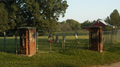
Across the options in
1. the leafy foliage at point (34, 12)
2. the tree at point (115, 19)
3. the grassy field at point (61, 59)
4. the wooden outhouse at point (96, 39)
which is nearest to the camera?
the grassy field at point (61, 59)

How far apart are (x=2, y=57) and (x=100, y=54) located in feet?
22.8

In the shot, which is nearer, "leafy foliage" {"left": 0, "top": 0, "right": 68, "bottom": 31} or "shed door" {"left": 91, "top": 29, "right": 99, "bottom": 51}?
"shed door" {"left": 91, "top": 29, "right": 99, "bottom": 51}

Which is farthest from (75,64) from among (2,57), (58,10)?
(58,10)

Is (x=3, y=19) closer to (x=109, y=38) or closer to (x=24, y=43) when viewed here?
(x=24, y=43)

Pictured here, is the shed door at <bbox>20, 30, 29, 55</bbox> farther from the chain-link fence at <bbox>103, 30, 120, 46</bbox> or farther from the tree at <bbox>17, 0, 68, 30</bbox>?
the tree at <bbox>17, 0, 68, 30</bbox>

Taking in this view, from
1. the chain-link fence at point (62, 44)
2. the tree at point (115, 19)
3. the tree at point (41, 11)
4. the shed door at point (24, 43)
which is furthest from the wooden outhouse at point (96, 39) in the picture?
the tree at point (115, 19)

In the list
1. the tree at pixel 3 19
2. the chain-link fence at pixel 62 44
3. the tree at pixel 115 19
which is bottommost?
the chain-link fence at pixel 62 44

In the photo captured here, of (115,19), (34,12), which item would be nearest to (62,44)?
(34,12)

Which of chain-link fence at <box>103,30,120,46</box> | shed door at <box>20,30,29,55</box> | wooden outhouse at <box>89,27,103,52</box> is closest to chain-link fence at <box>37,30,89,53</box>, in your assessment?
wooden outhouse at <box>89,27,103,52</box>

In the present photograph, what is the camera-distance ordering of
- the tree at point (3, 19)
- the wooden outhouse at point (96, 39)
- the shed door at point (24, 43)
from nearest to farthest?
the shed door at point (24, 43) → the wooden outhouse at point (96, 39) → the tree at point (3, 19)

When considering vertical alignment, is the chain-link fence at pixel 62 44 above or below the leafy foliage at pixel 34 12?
below

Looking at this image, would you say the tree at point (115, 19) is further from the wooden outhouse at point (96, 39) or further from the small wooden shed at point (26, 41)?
the small wooden shed at point (26, 41)

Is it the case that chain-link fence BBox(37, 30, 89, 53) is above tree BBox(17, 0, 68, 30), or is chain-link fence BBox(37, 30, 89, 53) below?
below

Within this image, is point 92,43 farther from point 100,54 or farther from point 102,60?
point 102,60
